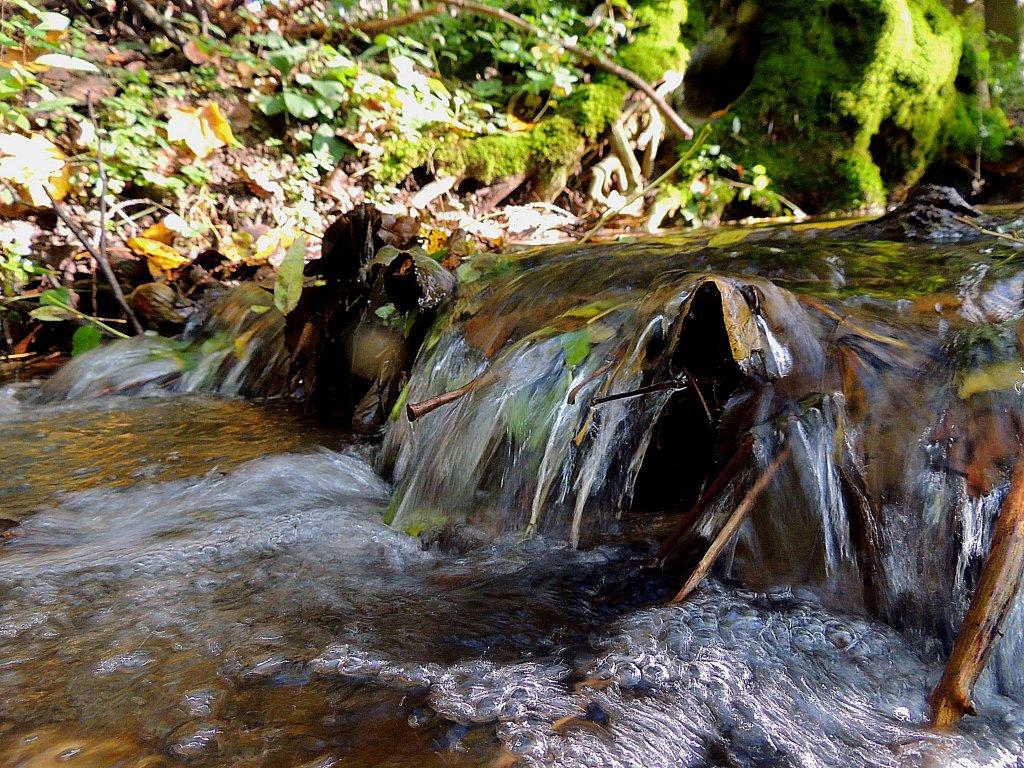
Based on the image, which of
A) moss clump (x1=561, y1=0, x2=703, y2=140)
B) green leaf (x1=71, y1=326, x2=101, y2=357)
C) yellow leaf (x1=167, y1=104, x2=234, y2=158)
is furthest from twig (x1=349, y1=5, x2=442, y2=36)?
green leaf (x1=71, y1=326, x2=101, y2=357)

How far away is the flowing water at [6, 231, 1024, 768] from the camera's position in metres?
0.95

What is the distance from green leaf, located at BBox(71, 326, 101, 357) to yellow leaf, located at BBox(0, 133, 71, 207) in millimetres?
864

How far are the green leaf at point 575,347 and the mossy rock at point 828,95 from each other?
231 inches

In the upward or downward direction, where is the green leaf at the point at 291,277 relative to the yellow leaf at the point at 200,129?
downward

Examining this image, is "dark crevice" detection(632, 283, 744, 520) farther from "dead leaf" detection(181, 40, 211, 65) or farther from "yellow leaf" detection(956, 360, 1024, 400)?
"dead leaf" detection(181, 40, 211, 65)

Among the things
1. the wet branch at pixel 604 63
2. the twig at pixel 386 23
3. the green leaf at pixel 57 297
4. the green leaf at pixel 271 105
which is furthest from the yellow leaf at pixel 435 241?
Answer: the twig at pixel 386 23

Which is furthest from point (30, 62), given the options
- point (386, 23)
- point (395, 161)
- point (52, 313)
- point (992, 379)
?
point (992, 379)

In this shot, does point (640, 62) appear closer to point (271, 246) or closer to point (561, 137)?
point (561, 137)

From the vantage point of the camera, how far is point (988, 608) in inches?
35.4

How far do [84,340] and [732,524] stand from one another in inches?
147

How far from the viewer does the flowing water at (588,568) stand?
951 millimetres

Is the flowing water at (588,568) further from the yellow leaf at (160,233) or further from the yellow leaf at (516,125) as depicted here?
the yellow leaf at (516,125)

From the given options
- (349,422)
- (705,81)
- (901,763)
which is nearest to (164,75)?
(349,422)

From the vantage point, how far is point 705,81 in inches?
297
